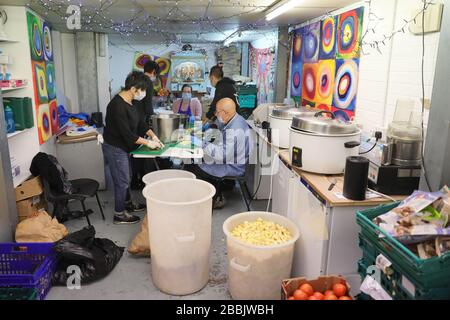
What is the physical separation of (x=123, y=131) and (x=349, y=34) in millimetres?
2475

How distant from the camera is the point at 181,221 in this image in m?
2.38

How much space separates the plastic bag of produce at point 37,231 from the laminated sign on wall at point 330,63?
3.00 metres

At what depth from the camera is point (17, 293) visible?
2.37 meters

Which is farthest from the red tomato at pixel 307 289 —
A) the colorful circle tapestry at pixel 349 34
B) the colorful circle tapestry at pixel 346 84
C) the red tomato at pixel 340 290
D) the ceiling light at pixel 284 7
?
the ceiling light at pixel 284 7

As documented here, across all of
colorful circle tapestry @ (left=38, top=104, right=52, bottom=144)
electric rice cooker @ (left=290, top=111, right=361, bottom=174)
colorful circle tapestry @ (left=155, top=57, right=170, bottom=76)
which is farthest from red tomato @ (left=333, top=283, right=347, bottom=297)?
colorful circle tapestry @ (left=155, top=57, right=170, bottom=76)

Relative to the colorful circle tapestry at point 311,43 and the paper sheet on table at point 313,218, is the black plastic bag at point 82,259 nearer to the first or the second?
the paper sheet on table at point 313,218

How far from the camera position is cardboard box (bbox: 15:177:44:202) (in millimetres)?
3312

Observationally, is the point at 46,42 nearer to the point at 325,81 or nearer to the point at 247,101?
the point at 325,81

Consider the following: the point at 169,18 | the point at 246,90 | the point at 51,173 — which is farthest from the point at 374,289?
the point at 246,90

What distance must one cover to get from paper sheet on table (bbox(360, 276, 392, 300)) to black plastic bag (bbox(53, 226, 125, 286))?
193 cm

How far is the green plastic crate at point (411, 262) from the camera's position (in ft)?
4.73
